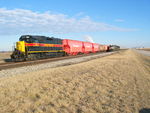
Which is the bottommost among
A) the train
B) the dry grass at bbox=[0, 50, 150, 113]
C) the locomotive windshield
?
the dry grass at bbox=[0, 50, 150, 113]

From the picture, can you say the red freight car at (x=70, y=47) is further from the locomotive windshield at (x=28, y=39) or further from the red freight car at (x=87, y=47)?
the locomotive windshield at (x=28, y=39)

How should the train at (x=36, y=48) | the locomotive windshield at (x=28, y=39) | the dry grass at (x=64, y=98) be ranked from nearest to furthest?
1. the dry grass at (x=64, y=98)
2. the train at (x=36, y=48)
3. the locomotive windshield at (x=28, y=39)

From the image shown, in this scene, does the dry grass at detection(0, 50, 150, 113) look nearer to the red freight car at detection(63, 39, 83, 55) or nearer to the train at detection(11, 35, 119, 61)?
the train at detection(11, 35, 119, 61)

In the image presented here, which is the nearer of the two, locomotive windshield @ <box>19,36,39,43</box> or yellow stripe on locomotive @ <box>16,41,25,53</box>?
yellow stripe on locomotive @ <box>16,41,25,53</box>

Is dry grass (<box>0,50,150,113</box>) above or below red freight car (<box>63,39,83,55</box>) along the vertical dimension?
below

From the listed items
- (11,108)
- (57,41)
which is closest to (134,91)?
(11,108)

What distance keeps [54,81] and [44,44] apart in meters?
16.5

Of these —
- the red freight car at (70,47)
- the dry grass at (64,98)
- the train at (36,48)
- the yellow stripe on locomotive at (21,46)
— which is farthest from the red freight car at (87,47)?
the dry grass at (64,98)

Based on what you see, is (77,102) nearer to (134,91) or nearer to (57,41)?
(134,91)

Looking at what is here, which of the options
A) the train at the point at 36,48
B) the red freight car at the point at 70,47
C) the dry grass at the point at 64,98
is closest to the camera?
the dry grass at the point at 64,98

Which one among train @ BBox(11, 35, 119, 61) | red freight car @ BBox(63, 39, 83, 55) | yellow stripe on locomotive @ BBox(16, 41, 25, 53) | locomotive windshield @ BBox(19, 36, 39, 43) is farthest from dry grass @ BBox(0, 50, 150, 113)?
red freight car @ BBox(63, 39, 83, 55)

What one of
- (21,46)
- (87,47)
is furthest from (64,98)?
(87,47)

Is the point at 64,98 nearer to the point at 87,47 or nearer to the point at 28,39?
the point at 28,39

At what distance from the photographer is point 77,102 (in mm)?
6508
